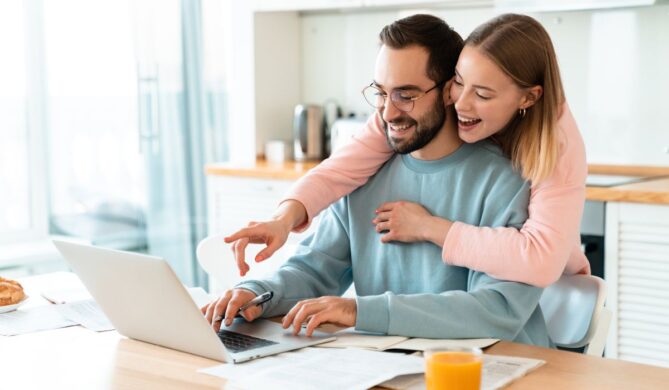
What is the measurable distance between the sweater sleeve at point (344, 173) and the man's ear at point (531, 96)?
1.03 feet

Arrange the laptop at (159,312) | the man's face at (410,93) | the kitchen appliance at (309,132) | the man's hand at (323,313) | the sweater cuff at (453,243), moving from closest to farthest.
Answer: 1. the laptop at (159,312)
2. the man's hand at (323,313)
3. the sweater cuff at (453,243)
4. the man's face at (410,93)
5. the kitchen appliance at (309,132)

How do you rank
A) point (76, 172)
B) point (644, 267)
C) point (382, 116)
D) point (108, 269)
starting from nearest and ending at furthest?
point (108, 269)
point (382, 116)
point (644, 267)
point (76, 172)

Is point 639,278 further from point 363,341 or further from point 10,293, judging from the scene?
point 10,293

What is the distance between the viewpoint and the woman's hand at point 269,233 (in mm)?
1550

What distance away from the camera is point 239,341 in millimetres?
1438

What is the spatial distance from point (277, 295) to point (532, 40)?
0.63 meters

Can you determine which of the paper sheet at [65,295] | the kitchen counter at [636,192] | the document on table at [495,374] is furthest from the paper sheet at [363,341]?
the kitchen counter at [636,192]

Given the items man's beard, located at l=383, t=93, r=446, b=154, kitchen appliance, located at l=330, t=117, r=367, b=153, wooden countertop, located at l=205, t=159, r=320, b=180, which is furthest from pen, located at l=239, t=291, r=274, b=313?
kitchen appliance, located at l=330, t=117, r=367, b=153

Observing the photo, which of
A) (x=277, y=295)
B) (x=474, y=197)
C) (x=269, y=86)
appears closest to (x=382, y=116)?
(x=474, y=197)

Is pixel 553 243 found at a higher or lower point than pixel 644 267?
higher

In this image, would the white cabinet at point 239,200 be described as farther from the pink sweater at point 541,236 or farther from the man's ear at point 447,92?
the pink sweater at point 541,236

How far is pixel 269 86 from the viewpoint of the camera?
13.0 ft

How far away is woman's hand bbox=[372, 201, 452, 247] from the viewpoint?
1586mm

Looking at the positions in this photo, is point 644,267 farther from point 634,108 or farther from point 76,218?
point 76,218
